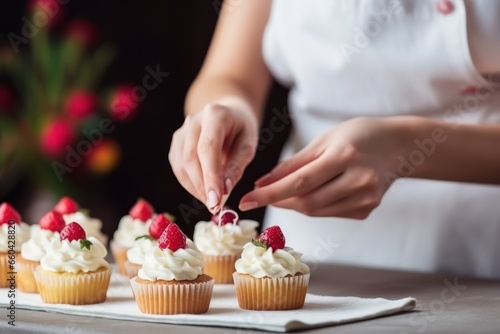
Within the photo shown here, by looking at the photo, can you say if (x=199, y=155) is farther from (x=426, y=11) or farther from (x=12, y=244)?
(x=426, y=11)

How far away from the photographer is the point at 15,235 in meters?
2.27

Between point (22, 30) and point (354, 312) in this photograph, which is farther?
point (22, 30)

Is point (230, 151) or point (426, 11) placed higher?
point (426, 11)

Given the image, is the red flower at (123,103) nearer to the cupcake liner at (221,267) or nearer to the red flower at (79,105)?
the red flower at (79,105)

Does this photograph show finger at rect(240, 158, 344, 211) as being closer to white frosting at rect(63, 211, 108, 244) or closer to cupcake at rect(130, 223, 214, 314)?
cupcake at rect(130, 223, 214, 314)

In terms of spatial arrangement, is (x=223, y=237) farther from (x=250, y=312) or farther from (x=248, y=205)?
(x=250, y=312)

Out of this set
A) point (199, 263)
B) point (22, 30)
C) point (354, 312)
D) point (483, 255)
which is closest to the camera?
point (354, 312)

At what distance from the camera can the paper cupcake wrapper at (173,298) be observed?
71.1 inches

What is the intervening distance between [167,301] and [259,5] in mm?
1123

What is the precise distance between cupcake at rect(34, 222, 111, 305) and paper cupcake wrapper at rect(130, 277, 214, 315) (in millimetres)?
122

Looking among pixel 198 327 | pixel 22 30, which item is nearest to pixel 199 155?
pixel 198 327

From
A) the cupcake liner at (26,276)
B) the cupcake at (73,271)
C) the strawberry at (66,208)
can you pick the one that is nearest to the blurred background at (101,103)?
the strawberry at (66,208)

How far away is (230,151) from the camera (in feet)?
7.28

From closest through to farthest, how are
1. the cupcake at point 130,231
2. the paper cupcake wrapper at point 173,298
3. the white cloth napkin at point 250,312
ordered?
the white cloth napkin at point 250,312
the paper cupcake wrapper at point 173,298
the cupcake at point 130,231
